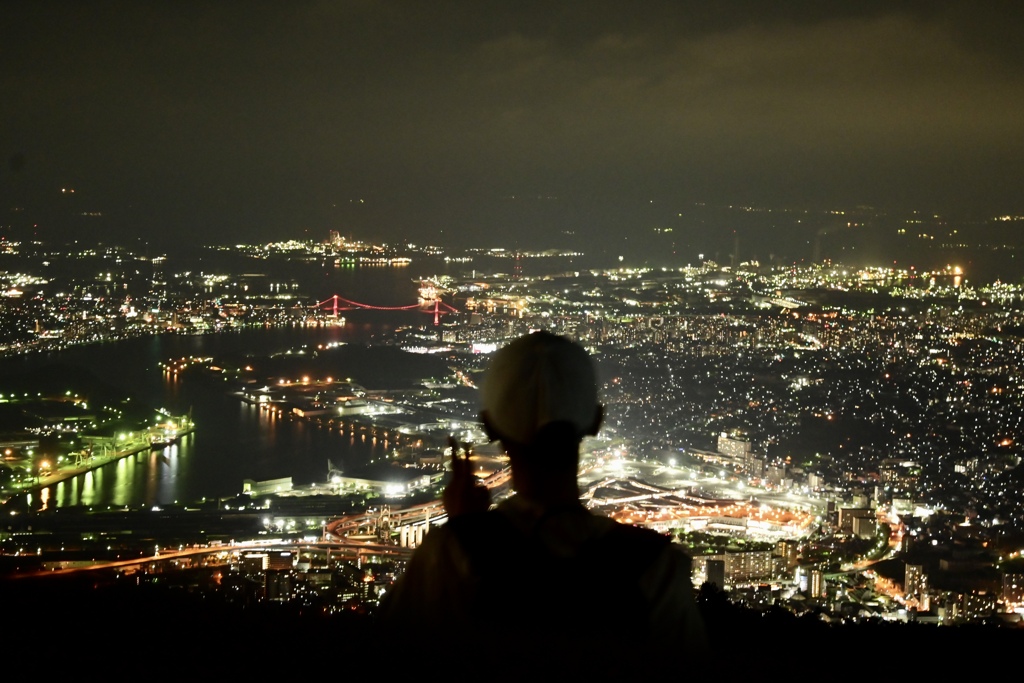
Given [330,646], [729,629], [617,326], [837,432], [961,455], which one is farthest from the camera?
[617,326]

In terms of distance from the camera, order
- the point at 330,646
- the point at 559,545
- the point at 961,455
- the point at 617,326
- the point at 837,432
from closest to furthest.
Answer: the point at 559,545 < the point at 330,646 < the point at 961,455 < the point at 837,432 < the point at 617,326

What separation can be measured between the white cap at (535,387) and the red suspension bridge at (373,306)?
13168 millimetres

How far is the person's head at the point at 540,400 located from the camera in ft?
2.45

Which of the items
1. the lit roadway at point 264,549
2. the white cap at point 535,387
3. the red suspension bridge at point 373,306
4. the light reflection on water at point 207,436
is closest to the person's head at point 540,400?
the white cap at point 535,387

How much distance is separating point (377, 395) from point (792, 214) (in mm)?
6564

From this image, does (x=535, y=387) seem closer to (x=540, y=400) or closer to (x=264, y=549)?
(x=540, y=400)

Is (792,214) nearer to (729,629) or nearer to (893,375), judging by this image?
(893,375)

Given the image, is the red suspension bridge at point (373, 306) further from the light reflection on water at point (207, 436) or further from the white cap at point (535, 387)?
the white cap at point (535, 387)

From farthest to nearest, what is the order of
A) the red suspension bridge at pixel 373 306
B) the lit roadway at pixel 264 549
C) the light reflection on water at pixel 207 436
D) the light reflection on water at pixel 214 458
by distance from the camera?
the red suspension bridge at pixel 373 306, the light reflection on water at pixel 207 436, the light reflection on water at pixel 214 458, the lit roadway at pixel 264 549

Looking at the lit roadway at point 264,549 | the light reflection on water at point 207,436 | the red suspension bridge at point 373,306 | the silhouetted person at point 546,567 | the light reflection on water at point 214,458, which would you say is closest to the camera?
the silhouetted person at point 546,567

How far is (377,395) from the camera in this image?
419 inches

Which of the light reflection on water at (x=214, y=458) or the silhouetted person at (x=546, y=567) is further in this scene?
the light reflection on water at (x=214, y=458)

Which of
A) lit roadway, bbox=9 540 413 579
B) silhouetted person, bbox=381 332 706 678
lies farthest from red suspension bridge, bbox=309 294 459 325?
silhouetted person, bbox=381 332 706 678

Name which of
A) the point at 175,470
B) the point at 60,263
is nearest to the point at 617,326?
the point at 175,470
